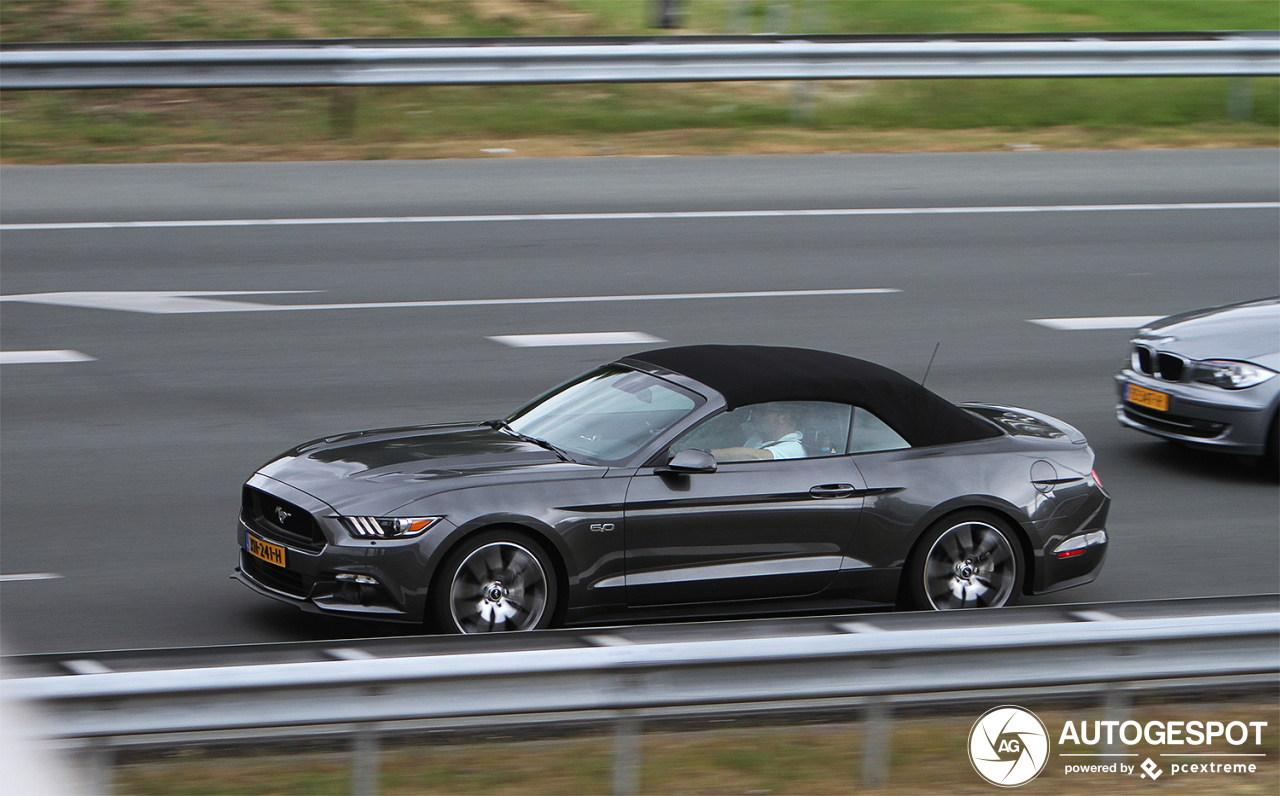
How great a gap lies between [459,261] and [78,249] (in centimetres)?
331

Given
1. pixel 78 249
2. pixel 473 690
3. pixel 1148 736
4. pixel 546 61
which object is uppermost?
pixel 546 61

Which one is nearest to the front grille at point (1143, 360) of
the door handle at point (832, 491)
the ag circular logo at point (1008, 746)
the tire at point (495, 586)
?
the door handle at point (832, 491)

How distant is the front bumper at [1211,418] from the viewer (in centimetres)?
1008

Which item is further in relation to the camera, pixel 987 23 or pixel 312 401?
pixel 987 23

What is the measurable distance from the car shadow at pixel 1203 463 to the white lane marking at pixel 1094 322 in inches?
84.4

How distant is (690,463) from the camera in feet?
23.7

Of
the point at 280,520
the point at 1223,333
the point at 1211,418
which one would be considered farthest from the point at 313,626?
the point at 1223,333

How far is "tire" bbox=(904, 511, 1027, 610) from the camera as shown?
7598mm

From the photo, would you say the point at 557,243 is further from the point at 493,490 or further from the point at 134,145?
the point at 493,490

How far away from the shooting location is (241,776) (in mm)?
4938

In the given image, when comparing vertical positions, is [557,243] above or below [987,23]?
below

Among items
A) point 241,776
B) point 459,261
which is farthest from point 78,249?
point 241,776

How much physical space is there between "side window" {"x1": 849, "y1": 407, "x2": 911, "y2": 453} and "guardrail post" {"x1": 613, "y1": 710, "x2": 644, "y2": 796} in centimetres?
301

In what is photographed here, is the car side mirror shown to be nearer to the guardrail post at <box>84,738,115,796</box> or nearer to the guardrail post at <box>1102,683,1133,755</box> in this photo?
the guardrail post at <box>1102,683,1133,755</box>
